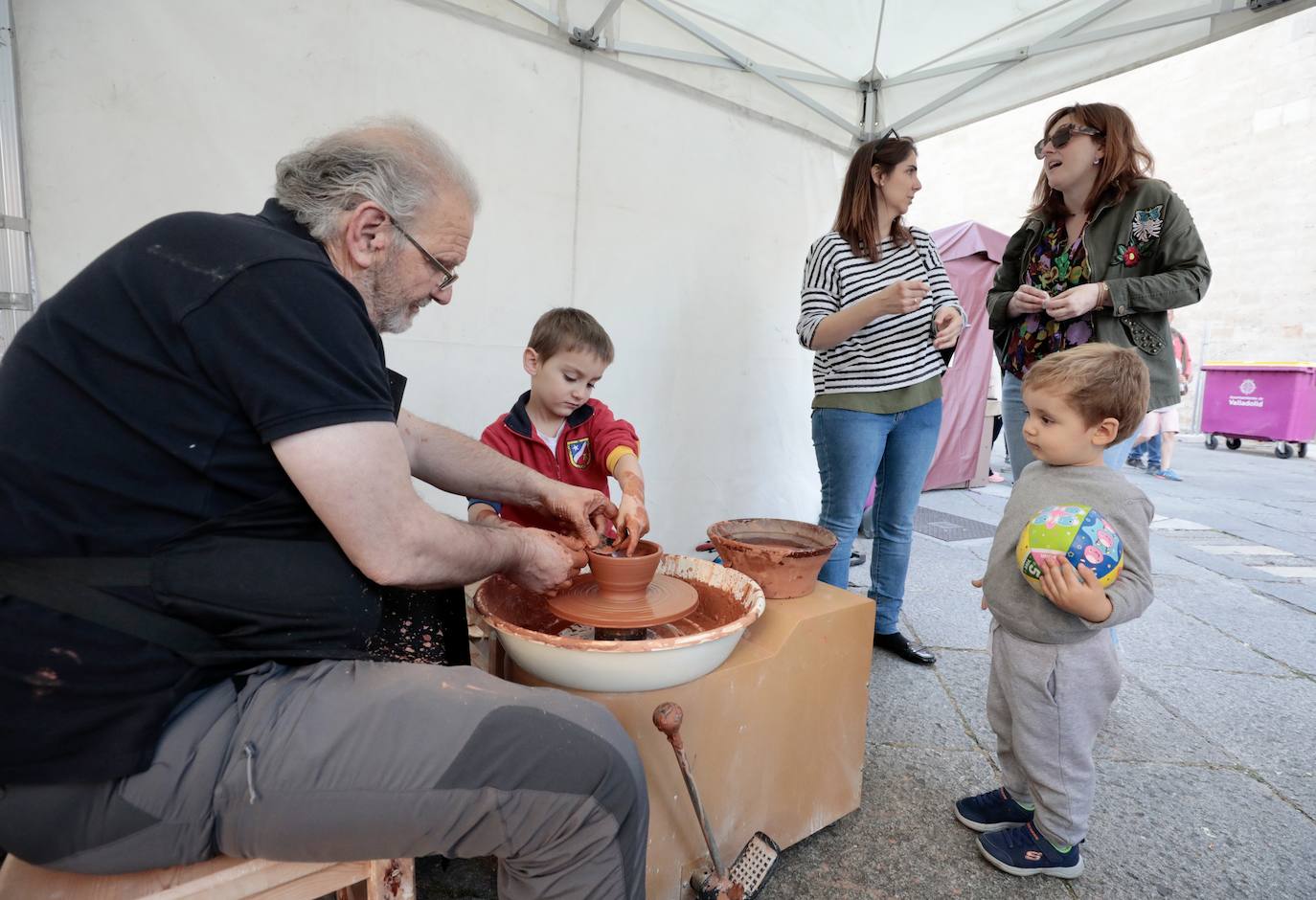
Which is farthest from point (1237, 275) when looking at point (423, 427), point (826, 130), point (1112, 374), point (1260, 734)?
point (423, 427)

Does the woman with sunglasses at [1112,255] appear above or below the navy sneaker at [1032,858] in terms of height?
above

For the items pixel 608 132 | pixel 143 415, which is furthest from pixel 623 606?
pixel 608 132

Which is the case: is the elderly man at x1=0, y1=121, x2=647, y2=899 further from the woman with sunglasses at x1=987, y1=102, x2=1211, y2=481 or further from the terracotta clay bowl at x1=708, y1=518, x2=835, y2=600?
the woman with sunglasses at x1=987, y1=102, x2=1211, y2=481

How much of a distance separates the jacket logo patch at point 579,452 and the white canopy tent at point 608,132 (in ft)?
3.06

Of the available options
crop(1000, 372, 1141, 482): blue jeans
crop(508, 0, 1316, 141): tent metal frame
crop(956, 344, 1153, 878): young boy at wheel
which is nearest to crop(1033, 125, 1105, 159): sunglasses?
crop(1000, 372, 1141, 482): blue jeans

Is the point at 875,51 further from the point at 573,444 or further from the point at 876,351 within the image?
the point at 573,444

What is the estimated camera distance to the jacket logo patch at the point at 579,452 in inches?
86.4

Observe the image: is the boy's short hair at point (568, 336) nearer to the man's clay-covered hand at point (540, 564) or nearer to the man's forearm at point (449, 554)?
the man's clay-covered hand at point (540, 564)

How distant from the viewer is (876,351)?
7.85 feet

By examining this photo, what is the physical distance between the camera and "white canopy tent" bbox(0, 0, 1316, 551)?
2.16 metres

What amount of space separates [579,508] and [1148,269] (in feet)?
6.51

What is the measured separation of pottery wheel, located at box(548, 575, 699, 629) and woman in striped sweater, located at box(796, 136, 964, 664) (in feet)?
3.71

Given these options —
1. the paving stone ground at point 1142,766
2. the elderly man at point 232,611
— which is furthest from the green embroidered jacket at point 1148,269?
the elderly man at point 232,611

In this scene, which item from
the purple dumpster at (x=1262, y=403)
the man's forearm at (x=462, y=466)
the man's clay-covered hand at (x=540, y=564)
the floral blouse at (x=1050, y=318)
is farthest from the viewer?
the purple dumpster at (x=1262, y=403)
